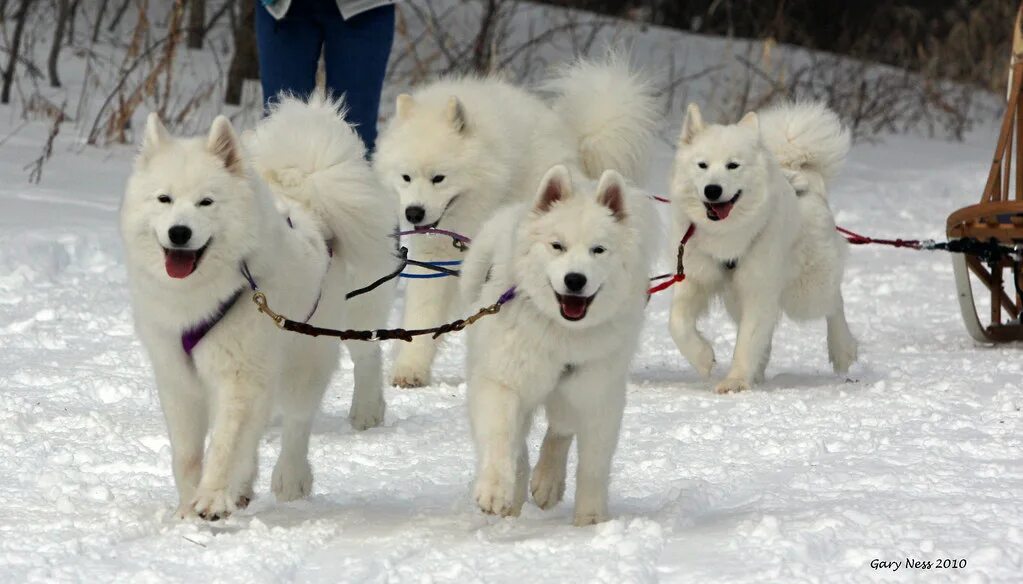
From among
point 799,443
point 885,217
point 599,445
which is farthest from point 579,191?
point 885,217

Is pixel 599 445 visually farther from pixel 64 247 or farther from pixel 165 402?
pixel 64 247

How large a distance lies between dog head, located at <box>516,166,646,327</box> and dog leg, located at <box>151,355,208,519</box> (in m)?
0.91

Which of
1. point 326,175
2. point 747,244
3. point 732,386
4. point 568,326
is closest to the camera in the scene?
point 568,326

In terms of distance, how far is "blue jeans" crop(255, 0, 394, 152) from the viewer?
20.7ft

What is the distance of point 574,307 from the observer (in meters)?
3.47

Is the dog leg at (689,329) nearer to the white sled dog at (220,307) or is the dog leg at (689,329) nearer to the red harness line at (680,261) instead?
the red harness line at (680,261)

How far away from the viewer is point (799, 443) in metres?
4.64

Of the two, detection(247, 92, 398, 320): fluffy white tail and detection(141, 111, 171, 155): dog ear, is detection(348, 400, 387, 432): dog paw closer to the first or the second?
detection(247, 92, 398, 320): fluffy white tail

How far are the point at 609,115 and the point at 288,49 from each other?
4.96 feet

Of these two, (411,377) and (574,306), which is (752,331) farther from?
(574,306)

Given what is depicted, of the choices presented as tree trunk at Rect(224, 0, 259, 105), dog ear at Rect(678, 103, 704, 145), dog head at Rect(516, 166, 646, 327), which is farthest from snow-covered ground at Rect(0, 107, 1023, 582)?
tree trunk at Rect(224, 0, 259, 105)

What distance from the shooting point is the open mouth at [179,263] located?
11.0 feet

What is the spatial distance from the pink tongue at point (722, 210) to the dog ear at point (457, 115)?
1197 mm

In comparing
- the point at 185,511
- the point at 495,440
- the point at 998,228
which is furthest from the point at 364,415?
the point at 998,228
